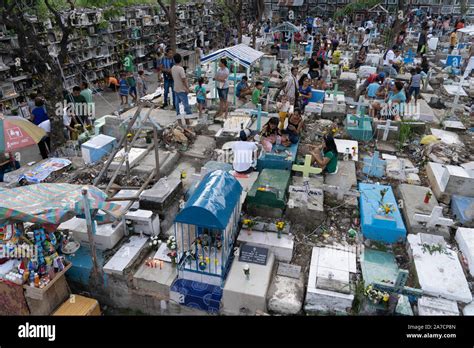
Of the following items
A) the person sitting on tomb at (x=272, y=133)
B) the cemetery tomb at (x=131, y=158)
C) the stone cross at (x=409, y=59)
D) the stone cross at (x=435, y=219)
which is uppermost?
the stone cross at (x=409, y=59)

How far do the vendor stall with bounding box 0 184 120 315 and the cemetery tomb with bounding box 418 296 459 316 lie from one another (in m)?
4.98

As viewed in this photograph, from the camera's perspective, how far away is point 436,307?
5430 millimetres

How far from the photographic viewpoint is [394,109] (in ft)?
38.4

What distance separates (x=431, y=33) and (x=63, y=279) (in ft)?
102

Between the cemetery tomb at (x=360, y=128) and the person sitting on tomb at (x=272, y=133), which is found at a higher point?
the person sitting on tomb at (x=272, y=133)

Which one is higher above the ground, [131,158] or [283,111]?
[283,111]

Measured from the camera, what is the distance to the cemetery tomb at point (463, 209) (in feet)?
23.5

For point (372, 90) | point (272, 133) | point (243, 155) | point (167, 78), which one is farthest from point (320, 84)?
point (243, 155)

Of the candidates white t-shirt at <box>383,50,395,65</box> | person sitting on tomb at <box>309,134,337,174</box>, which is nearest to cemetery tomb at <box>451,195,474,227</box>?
person sitting on tomb at <box>309,134,337,174</box>

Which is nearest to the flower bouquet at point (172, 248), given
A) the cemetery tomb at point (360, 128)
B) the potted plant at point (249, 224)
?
the potted plant at point (249, 224)

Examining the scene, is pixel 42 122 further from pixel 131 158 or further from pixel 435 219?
pixel 435 219

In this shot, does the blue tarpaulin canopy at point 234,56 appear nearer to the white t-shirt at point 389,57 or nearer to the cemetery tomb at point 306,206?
the cemetery tomb at point 306,206

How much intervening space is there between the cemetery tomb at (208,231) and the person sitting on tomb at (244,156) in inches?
82.5

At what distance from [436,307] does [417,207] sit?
2523 mm
